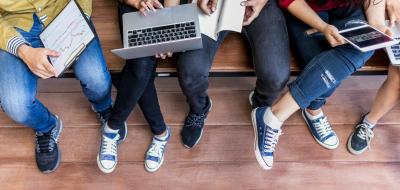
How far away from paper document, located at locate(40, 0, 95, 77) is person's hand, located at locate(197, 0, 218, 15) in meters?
0.36

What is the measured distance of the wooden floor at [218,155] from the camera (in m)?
1.34

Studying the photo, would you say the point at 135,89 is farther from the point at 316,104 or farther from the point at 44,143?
the point at 316,104

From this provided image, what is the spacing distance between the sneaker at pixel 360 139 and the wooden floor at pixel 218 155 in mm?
23

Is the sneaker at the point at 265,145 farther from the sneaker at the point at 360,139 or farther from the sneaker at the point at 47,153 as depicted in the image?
the sneaker at the point at 47,153

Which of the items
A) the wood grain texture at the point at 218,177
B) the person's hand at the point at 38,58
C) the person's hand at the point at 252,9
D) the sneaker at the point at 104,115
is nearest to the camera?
the person's hand at the point at 38,58

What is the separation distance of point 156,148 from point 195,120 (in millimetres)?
179

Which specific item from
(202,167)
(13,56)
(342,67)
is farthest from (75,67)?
A: (342,67)

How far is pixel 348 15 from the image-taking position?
1.28 meters

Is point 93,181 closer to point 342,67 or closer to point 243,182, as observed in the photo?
point 243,182

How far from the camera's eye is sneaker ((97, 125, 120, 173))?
1.34 m

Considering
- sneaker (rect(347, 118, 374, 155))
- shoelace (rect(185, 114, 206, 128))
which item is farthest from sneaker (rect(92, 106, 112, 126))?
sneaker (rect(347, 118, 374, 155))

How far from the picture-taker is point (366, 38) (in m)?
1.13

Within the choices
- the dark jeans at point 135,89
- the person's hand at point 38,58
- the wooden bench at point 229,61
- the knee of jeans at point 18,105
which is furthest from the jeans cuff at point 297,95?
the knee of jeans at point 18,105

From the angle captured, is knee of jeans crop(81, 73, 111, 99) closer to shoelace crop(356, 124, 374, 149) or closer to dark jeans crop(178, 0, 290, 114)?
dark jeans crop(178, 0, 290, 114)
